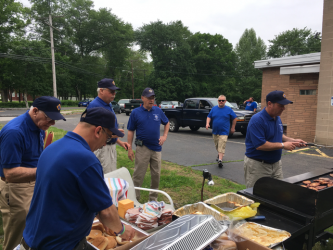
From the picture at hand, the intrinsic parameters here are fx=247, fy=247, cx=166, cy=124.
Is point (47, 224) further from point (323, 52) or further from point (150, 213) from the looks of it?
point (323, 52)

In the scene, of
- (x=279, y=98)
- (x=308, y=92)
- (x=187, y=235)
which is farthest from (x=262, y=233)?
(x=308, y=92)

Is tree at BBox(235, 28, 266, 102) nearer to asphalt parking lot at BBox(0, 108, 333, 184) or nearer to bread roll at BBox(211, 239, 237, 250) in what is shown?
asphalt parking lot at BBox(0, 108, 333, 184)

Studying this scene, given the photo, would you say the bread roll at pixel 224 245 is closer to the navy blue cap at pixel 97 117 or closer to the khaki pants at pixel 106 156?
the navy blue cap at pixel 97 117

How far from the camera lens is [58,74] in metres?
47.5

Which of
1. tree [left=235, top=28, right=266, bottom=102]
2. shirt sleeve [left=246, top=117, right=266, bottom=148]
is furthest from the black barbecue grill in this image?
tree [left=235, top=28, right=266, bottom=102]

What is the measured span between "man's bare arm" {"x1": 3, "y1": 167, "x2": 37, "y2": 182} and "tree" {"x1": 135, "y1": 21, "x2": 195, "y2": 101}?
39081 mm

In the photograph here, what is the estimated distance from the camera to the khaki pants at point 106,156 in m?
4.14

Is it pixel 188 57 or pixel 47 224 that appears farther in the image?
pixel 188 57

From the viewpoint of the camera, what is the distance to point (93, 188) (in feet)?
4.96

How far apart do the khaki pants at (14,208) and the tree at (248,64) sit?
43515 millimetres

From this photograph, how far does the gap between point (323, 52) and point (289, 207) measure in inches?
377

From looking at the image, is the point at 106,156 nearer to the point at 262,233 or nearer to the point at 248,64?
the point at 262,233

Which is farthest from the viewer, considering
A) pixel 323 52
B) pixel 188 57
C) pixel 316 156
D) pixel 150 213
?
pixel 188 57

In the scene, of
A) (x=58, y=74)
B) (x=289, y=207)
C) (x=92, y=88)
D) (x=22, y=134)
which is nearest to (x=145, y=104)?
(x=22, y=134)
